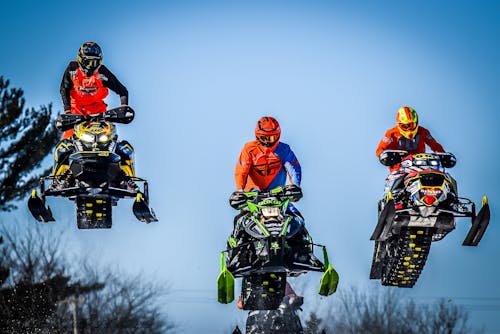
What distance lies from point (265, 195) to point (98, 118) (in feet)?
13.0

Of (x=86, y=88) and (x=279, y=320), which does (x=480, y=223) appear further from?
(x=86, y=88)

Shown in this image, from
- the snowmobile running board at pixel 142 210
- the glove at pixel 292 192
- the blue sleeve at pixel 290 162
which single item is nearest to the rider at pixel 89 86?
the snowmobile running board at pixel 142 210

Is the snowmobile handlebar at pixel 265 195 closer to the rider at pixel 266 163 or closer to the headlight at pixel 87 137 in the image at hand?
the rider at pixel 266 163

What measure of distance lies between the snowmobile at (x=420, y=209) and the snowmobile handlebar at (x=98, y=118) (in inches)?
211

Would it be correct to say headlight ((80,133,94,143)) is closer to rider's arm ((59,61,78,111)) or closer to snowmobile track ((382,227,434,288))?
rider's arm ((59,61,78,111))

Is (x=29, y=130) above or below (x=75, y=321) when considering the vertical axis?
above

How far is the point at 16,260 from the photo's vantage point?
45281mm

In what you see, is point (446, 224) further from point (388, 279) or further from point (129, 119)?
point (129, 119)

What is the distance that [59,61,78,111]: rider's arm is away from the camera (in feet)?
93.3

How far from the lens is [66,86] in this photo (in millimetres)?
28438

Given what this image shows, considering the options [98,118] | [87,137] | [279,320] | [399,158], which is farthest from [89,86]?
[279,320]

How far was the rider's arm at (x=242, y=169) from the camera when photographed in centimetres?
2755

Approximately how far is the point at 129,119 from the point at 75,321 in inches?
635

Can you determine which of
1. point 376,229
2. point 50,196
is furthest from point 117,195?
point 376,229
